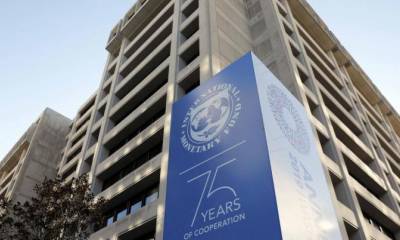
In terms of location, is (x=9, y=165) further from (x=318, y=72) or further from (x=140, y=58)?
(x=318, y=72)

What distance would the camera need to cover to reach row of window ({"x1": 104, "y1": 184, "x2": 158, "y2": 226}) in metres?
24.8

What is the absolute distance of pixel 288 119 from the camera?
1683 cm

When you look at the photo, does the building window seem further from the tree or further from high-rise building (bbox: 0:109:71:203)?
high-rise building (bbox: 0:109:71:203)

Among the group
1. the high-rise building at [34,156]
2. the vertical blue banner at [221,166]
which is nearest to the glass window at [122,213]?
the vertical blue banner at [221,166]

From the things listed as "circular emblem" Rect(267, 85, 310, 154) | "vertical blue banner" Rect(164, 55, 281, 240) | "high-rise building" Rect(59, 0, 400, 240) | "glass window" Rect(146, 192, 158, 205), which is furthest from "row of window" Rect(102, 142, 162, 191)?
"circular emblem" Rect(267, 85, 310, 154)

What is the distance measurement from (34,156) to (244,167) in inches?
1672

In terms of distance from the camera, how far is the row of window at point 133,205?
24.8 m

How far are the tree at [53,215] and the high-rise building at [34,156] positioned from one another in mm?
29619

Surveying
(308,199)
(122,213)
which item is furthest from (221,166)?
(122,213)

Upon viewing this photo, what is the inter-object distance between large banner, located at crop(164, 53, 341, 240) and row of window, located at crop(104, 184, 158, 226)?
834 cm

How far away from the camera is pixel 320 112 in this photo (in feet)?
94.5

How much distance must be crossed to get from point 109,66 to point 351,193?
31.3 m

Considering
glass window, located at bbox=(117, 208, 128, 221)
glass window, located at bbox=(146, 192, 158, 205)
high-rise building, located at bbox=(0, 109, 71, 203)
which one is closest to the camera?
glass window, located at bbox=(146, 192, 158, 205)

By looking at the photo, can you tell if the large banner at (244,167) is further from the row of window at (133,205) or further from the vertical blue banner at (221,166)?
the row of window at (133,205)
